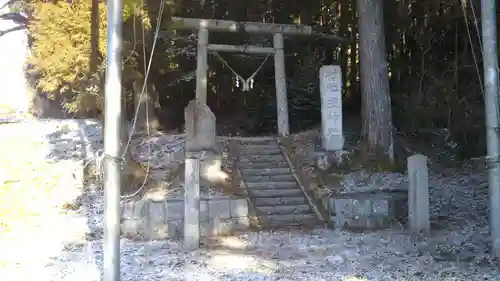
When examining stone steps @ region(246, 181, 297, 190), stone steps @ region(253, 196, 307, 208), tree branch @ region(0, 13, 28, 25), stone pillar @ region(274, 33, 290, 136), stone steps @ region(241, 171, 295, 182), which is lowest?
stone steps @ region(253, 196, 307, 208)

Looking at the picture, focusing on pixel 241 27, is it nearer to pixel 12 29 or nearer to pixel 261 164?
pixel 261 164

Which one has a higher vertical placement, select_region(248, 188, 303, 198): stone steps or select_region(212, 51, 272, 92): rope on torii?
select_region(212, 51, 272, 92): rope on torii

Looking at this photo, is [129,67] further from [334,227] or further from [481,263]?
[481,263]

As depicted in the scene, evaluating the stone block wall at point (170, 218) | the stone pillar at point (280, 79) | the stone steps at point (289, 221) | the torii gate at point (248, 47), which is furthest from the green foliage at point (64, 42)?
the stone steps at point (289, 221)

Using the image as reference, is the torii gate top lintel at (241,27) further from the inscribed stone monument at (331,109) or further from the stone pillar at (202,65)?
the inscribed stone monument at (331,109)

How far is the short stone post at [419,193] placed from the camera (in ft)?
20.1

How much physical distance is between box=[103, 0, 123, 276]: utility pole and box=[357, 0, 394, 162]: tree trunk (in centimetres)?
582

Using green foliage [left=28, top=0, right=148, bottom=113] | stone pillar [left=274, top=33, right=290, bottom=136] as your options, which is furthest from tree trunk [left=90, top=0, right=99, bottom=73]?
stone pillar [left=274, top=33, right=290, bottom=136]

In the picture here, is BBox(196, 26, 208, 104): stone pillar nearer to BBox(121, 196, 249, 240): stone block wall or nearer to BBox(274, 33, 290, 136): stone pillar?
BBox(274, 33, 290, 136): stone pillar

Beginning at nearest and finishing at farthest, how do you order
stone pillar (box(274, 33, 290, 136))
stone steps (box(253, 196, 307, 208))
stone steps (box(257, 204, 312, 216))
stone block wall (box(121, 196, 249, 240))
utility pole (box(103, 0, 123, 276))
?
1. utility pole (box(103, 0, 123, 276))
2. stone block wall (box(121, 196, 249, 240))
3. stone steps (box(257, 204, 312, 216))
4. stone steps (box(253, 196, 307, 208))
5. stone pillar (box(274, 33, 290, 136))

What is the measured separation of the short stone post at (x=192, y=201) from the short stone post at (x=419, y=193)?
2.49m

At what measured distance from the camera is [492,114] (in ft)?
15.9

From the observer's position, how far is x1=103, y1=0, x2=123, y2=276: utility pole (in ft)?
11.1

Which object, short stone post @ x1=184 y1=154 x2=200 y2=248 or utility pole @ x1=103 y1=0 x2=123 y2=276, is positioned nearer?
utility pole @ x1=103 y1=0 x2=123 y2=276
